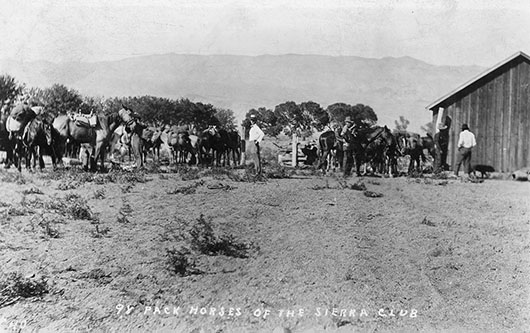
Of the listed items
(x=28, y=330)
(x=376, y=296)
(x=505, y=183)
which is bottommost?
(x=28, y=330)

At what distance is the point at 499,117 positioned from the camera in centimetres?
1285

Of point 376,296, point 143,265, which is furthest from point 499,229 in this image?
point 143,265

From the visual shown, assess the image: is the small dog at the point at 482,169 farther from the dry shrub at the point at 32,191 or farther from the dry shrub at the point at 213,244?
the dry shrub at the point at 32,191

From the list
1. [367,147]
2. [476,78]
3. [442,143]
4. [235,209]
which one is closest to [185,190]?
[235,209]

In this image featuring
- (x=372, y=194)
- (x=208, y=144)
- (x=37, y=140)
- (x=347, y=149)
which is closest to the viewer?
(x=372, y=194)

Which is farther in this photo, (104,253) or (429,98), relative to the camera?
(429,98)

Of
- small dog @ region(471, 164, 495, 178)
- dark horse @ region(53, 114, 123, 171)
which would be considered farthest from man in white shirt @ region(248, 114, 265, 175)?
small dog @ region(471, 164, 495, 178)

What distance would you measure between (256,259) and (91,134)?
6716 mm

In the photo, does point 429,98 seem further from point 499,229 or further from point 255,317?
point 255,317

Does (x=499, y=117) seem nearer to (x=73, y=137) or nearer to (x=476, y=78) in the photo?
(x=476, y=78)

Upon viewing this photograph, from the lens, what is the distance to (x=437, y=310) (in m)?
6.09

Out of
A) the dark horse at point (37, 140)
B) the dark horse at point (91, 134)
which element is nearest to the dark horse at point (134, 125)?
the dark horse at point (91, 134)

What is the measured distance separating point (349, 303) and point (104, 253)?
3852 mm

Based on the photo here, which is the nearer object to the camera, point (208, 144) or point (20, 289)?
point (20, 289)
